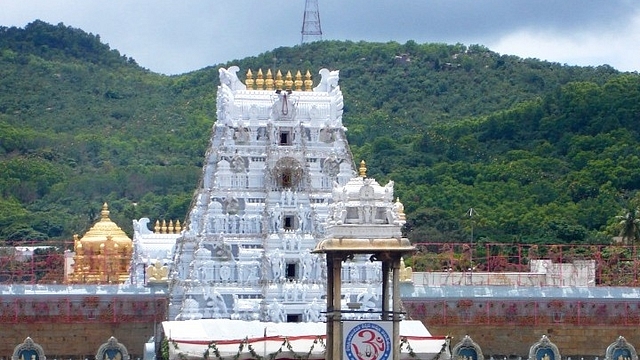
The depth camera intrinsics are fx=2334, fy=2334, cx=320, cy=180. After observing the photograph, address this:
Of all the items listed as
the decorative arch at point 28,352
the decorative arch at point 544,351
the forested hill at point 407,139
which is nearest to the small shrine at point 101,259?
the forested hill at point 407,139

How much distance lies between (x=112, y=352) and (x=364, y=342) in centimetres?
2467

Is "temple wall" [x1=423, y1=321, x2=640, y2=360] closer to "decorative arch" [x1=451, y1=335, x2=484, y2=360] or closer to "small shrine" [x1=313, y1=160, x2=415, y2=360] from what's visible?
"decorative arch" [x1=451, y1=335, x2=484, y2=360]

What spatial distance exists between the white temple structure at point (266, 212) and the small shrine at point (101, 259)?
24093 millimetres

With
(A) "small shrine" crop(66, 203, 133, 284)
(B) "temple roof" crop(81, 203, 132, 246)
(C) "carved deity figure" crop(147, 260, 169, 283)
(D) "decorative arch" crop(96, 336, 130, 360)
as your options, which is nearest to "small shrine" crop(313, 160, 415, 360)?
(D) "decorative arch" crop(96, 336, 130, 360)

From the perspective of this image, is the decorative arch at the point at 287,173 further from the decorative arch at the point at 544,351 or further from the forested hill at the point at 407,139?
the forested hill at the point at 407,139

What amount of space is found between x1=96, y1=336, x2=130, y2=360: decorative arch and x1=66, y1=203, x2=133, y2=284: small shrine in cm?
2941

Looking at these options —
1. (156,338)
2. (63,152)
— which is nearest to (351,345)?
(156,338)

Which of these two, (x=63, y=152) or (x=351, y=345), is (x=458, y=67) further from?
(x=351, y=345)

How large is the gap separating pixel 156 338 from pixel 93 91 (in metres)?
126

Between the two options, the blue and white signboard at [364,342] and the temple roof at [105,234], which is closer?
→ the blue and white signboard at [364,342]

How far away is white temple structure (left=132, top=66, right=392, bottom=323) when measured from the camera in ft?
237

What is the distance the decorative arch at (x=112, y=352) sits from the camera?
226 ft

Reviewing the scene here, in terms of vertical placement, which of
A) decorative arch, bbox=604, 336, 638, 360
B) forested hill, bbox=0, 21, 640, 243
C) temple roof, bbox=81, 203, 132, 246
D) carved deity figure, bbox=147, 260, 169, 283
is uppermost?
forested hill, bbox=0, 21, 640, 243

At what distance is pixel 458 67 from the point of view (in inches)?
7254
